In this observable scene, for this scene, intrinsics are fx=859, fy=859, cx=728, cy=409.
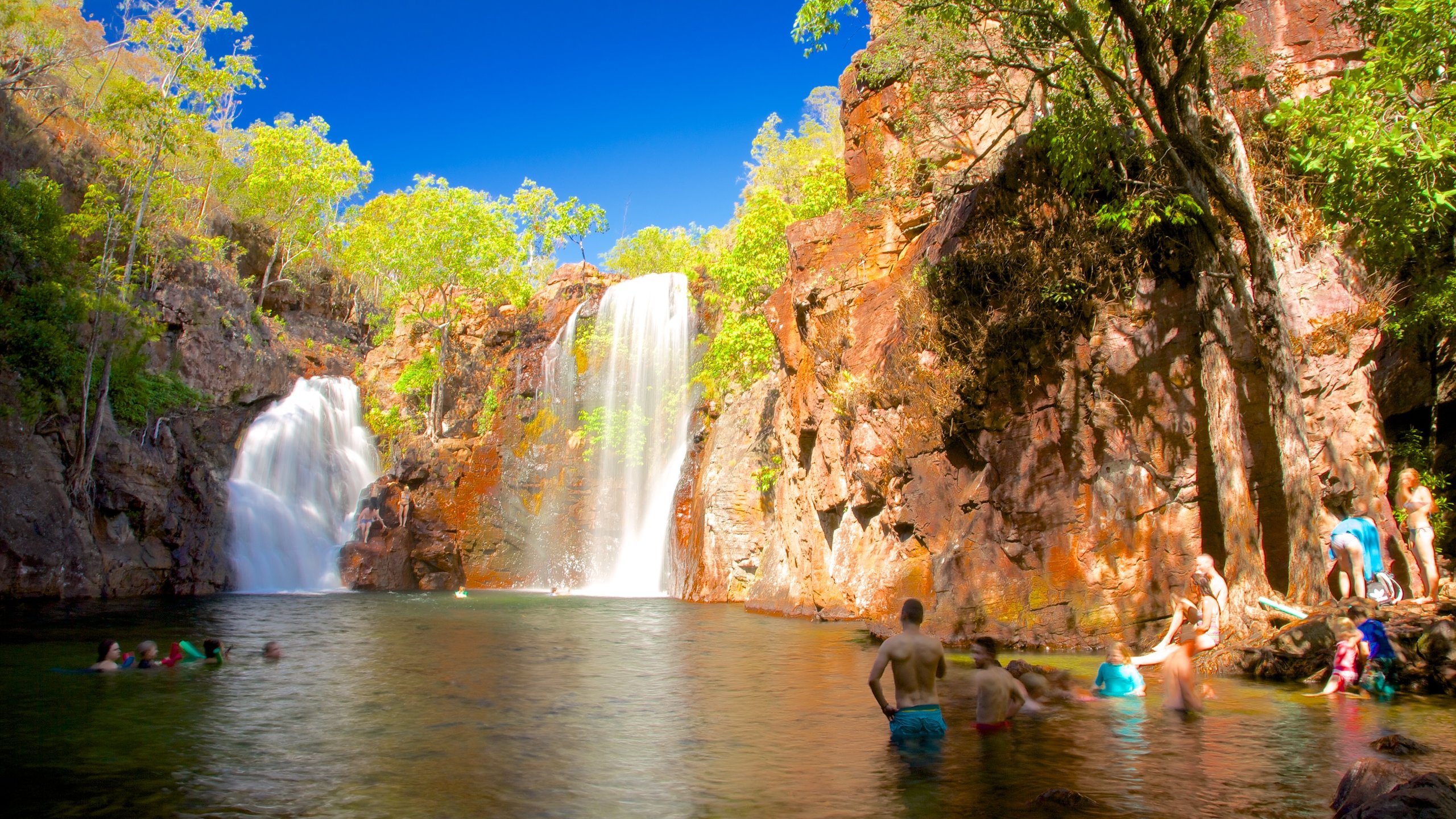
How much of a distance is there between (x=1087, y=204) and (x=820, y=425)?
26.2 ft

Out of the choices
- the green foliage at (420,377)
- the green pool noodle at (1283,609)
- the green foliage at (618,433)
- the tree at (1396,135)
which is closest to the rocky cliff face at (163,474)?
the green foliage at (420,377)

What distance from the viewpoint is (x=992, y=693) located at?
7.94m

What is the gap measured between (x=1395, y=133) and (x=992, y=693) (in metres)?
7.41

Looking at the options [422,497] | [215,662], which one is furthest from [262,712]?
[422,497]

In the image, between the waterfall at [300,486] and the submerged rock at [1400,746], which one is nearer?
the submerged rock at [1400,746]

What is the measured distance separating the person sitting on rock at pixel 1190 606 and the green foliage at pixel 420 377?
108 feet

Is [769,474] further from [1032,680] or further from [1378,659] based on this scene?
[1378,659]

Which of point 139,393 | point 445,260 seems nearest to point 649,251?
point 445,260

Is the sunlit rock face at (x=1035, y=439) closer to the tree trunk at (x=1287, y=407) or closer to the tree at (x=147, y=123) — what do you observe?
the tree trunk at (x=1287, y=407)

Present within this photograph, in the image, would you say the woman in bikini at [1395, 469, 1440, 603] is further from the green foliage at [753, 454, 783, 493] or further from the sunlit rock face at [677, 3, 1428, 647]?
the green foliage at [753, 454, 783, 493]

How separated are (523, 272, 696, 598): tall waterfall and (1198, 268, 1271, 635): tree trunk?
19715mm

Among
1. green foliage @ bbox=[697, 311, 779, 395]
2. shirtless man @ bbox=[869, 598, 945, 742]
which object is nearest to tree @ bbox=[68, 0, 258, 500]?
green foliage @ bbox=[697, 311, 779, 395]

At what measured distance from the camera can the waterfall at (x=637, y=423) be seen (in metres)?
30.8

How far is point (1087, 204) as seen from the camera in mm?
14414
